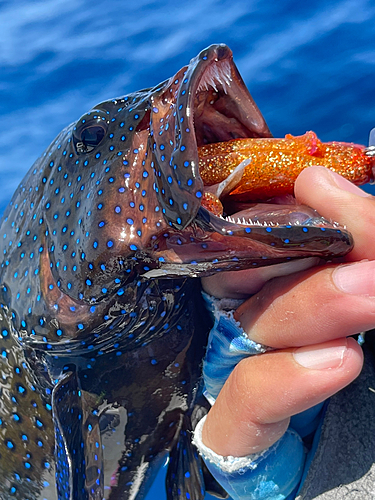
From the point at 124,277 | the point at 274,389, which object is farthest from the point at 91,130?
the point at 274,389

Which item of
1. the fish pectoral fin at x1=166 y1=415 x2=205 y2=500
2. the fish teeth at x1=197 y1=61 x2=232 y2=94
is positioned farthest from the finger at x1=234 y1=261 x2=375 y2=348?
the fish pectoral fin at x1=166 y1=415 x2=205 y2=500

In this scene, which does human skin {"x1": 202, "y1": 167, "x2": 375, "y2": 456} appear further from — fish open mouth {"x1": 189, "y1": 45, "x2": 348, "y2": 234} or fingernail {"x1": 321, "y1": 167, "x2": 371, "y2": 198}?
fish open mouth {"x1": 189, "y1": 45, "x2": 348, "y2": 234}

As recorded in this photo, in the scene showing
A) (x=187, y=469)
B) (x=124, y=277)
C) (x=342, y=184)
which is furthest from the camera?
(x=187, y=469)

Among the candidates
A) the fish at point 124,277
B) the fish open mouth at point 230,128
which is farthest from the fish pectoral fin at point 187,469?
the fish open mouth at point 230,128

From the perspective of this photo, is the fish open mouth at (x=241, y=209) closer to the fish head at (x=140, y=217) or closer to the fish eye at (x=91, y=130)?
the fish head at (x=140, y=217)

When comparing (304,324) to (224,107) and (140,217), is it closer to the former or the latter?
(140,217)

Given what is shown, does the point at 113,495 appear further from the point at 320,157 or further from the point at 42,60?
the point at 42,60
